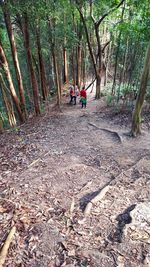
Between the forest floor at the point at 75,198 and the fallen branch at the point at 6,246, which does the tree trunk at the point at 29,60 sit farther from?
the fallen branch at the point at 6,246

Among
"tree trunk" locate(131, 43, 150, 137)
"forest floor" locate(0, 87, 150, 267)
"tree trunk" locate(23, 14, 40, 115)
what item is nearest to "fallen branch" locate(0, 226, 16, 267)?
"forest floor" locate(0, 87, 150, 267)

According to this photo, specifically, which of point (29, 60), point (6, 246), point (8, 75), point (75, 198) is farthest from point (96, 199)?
point (29, 60)

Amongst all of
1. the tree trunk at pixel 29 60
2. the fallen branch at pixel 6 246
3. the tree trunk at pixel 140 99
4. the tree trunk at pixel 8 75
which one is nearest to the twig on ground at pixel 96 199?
the fallen branch at pixel 6 246

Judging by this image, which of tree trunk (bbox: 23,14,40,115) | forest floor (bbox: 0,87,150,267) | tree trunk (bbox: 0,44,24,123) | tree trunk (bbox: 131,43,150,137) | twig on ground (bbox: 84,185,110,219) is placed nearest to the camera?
forest floor (bbox: 0,87,150,267)

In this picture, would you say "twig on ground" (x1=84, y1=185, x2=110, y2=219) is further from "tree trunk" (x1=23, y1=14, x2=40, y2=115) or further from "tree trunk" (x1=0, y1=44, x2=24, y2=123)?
"tree trunk" (x1=23, y1=14, x2=40, y2=115)

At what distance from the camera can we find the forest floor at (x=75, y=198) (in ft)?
8.66

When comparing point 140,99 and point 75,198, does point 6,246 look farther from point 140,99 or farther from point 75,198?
point 140,99

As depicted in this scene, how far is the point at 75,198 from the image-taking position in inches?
155

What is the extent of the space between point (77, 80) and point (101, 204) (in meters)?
15.1

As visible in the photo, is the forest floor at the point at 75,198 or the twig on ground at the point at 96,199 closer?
the forest floor at the point at 75,198

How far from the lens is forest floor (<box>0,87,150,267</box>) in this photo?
264 centimetres

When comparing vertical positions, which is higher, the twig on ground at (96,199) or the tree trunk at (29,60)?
the tree trunk at (29,60)

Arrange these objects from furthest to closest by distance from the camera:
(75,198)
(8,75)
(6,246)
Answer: (8,75) → (75,198) → (6,246)

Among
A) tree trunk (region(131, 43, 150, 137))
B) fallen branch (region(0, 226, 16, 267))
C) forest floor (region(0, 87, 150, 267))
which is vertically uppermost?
tree trunk (region(131, 43, 150, 137))
